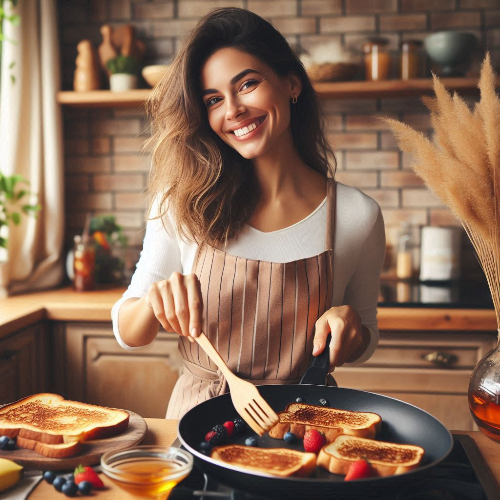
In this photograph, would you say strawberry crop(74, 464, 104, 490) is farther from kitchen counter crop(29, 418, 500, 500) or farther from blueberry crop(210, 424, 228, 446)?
blueberry crop(210, 424, 228, 446)

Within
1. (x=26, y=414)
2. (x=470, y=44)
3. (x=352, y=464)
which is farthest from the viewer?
(x=470, y=44)

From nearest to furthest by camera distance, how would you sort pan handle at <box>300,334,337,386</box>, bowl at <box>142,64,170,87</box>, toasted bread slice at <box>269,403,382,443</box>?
toasted bread slice at <box>269,403,382,443</box>, pan handle at <box>300,334,337,386</box>, bowl at <box>142,64,170,87</box>

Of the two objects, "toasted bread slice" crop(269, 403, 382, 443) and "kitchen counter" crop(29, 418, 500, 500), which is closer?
"kitchen counter" crop(29, 418, 500, 500)

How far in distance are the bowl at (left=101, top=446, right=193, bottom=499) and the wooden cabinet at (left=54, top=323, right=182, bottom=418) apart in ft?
4.68

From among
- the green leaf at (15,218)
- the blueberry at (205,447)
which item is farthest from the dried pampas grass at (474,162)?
the green leaf at (15,218)

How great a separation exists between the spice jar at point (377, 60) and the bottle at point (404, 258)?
0.67m

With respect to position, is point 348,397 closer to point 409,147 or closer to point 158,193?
point 409,147

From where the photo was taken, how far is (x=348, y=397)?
107 cm

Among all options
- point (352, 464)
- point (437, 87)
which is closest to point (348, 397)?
point (352, 464)

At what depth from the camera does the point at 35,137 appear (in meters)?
2.54

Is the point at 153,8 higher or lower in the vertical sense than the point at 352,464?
higher

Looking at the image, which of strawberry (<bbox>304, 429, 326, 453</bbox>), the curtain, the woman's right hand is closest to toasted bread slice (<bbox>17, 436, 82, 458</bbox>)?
the woman's right hand

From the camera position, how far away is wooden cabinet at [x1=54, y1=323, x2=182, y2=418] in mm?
2211

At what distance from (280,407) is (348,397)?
5.0 inches
